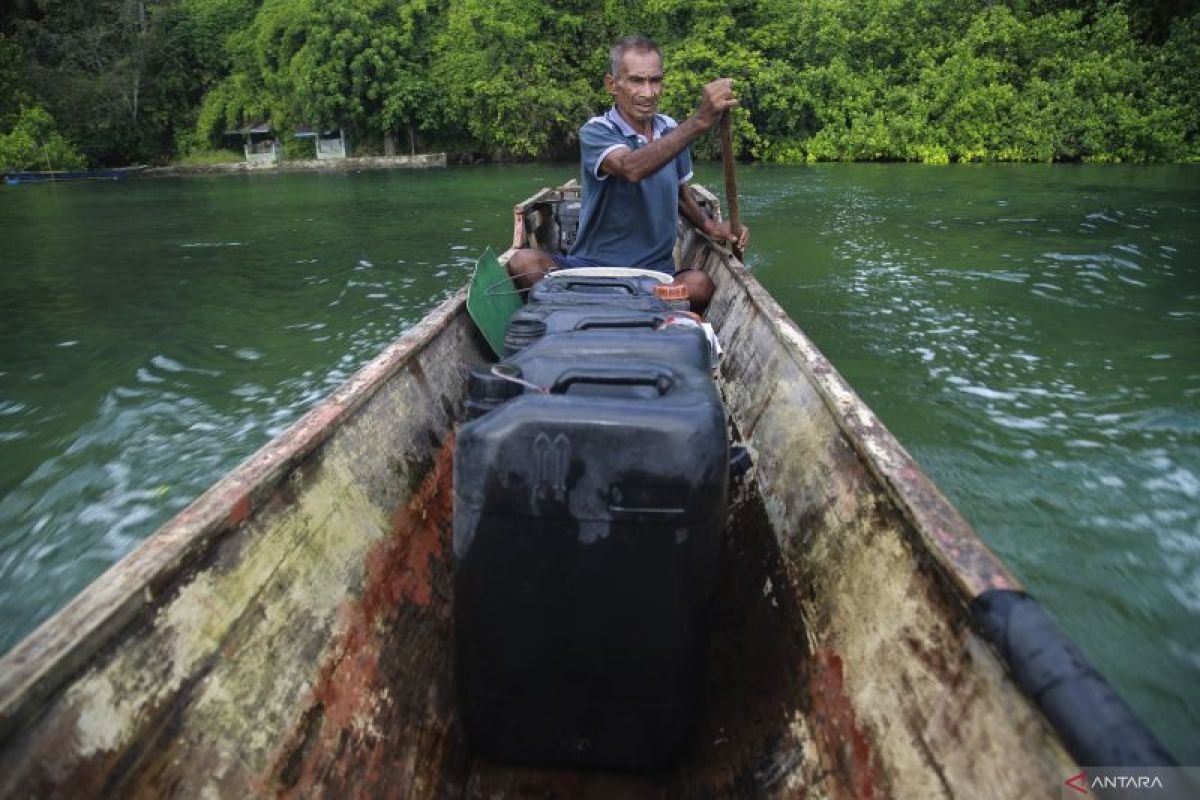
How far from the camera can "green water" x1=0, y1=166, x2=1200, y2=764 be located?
11.2 feet

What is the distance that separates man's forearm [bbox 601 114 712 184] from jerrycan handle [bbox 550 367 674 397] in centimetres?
170

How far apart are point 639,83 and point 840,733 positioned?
8.73ft

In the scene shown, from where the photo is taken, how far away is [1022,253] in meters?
9.45

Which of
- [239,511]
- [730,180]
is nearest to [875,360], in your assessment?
[730,180]

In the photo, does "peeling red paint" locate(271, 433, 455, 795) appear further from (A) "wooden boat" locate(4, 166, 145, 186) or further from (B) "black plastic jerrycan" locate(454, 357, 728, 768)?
(A) "wooden boat" locate(4, 166, 145, 186)

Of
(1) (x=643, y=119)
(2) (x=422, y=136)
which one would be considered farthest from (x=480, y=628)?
(2) (x=422, y=136)

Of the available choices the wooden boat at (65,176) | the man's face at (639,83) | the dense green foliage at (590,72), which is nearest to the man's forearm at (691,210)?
the man's face at (639,83)

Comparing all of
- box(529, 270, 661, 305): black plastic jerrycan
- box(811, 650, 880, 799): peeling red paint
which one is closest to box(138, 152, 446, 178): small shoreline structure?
box(529, 270, 661, 305): black plastic jerrycan

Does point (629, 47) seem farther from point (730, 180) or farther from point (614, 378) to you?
point (614, 378)

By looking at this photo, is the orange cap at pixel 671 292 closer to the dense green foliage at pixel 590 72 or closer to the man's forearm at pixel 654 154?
the man's forearm at pixel 654 154

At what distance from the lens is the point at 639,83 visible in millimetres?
3189

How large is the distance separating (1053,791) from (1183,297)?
27.6ft

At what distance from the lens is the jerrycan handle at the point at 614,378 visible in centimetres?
158

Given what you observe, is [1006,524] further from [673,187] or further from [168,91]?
[168,91]
